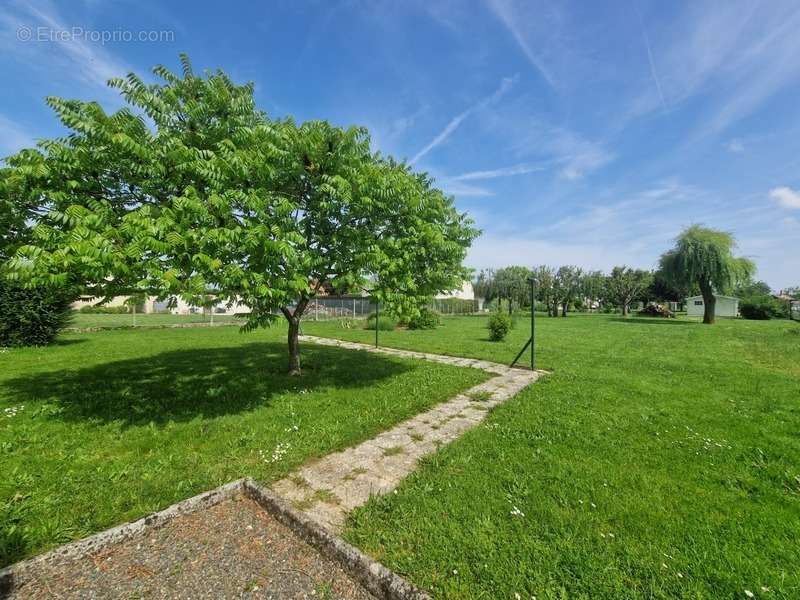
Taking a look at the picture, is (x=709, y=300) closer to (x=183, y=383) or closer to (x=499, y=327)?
(x=499, y=327)

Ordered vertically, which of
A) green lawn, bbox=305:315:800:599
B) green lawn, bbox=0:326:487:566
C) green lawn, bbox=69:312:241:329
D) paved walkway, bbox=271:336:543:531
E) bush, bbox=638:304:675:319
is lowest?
paved walkway, bbox=271:336:543:531

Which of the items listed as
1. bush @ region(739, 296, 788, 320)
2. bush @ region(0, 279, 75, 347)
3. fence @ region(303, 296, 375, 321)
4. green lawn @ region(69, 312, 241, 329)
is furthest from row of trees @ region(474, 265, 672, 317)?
bush @ region(0, 279, 75, 347)

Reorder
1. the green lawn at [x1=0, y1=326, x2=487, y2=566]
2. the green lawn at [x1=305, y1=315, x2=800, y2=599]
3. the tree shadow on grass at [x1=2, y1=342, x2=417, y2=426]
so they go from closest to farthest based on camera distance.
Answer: the green lawn at [x1=305, y1=315, x2=800, y2=599] < the green lawn at [x1=0, y1=326, x2=487, y2=566] < the tree shadow on grass at [x1=2, y1=342, x2=417, y2=426]

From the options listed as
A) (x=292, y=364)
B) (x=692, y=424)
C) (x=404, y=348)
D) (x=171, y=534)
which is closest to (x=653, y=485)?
(x=692, y=424)

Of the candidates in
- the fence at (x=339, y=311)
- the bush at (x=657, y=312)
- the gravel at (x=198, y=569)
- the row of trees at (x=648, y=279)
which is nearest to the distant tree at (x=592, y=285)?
the row of trees at (x=648, y=279)

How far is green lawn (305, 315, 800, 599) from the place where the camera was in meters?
2.17

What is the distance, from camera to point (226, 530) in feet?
8.49

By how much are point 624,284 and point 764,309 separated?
12.4 meters

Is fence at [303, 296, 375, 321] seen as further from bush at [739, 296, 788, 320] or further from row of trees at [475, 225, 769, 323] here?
bush at [739, 296, 788, 320]

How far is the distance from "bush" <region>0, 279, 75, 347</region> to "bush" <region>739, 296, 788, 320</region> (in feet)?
172

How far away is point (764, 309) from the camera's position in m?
33.2

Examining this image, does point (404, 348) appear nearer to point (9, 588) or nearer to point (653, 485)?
point (653, 485)

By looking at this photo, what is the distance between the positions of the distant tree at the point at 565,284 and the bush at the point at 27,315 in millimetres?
39783

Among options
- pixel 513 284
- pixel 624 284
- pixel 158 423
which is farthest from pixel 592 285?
pixel 158 423
